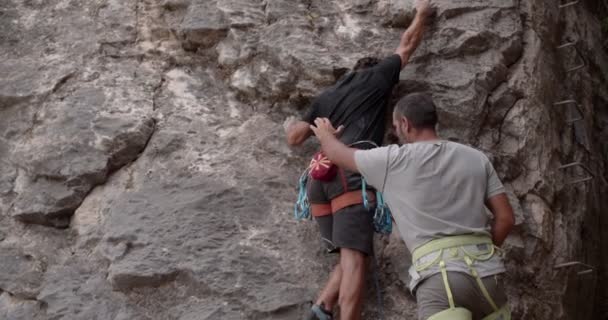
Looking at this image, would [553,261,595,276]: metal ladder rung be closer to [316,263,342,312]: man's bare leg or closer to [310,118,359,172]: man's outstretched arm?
[316,263,342,312]: man's bare leg

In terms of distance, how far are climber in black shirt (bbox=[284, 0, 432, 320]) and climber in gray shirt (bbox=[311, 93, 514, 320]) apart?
61 cm

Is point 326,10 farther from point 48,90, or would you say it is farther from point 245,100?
point 48,90

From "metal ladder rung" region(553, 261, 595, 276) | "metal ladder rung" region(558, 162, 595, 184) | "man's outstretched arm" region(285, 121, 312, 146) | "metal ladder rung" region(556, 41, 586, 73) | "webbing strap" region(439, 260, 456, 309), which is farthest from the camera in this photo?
"metal ladder rung" region(556, 41, 586, 73)

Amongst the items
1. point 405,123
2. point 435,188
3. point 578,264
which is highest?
point 405,123

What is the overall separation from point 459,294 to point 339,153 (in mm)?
1014

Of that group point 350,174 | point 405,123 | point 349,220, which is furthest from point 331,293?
point 405,123

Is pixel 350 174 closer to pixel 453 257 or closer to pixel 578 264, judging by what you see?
pixel 453 257

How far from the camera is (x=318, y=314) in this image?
15.2 feet

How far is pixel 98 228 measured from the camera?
5254 mm

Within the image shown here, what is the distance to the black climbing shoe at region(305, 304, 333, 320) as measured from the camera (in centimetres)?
462

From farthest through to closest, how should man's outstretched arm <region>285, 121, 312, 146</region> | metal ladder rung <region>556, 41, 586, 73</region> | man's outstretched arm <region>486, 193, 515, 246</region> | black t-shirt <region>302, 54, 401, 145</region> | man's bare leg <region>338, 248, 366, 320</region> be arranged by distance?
metal ladder rung <region>556, 41, 586, 73</region> → man's outstretched arm <region>285, 121, 312, 146</region> → black t-shirt <region>302, 54, 401, 145</region> → man's bare leg <region>338, 248, 366, 320</region> → man's outstretched arm <region>486, 193, 515, 246</region>

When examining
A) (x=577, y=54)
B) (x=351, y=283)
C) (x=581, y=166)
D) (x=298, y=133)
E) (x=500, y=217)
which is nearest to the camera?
(x=500, y=217)

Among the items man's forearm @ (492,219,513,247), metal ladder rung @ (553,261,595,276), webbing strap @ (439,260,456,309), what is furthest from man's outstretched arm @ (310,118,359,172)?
metal ladder rung @ (553,261,595,276)

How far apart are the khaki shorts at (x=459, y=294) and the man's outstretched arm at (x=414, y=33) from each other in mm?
1959
